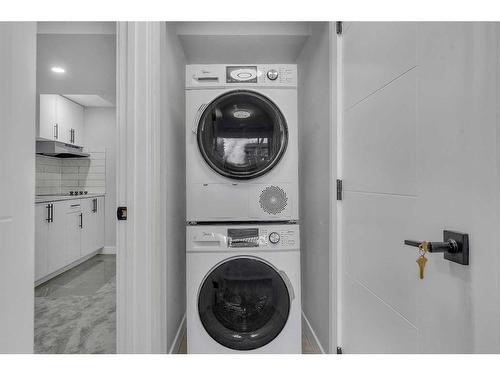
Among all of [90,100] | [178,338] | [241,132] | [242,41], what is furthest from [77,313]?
[90,100]

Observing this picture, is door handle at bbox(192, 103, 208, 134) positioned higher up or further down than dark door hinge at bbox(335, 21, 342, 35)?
further down

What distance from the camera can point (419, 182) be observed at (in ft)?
3.04

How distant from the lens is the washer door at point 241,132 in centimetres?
173

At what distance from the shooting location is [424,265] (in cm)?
84

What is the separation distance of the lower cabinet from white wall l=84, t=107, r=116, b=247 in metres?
0.17

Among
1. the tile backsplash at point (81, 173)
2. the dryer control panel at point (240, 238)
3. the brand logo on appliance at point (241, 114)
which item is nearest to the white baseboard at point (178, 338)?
the dryer control panel at point (240, 238)

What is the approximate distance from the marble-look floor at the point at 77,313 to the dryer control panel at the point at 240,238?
39.6 inches

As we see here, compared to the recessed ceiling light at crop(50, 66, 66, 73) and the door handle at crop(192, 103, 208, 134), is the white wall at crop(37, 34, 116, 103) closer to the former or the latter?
the recessed ceiling light at crop(50, 66, 66, 73)

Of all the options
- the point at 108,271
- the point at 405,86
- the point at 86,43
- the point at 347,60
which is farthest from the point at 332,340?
the point at 108,271

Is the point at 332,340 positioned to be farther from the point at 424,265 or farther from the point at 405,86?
the point at 405,86

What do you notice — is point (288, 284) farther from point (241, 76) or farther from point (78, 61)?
point (78, 61)

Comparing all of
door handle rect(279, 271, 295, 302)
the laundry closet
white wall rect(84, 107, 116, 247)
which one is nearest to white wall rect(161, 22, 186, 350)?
the laundry closet

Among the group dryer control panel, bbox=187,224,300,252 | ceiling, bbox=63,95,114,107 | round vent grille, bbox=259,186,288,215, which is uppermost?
ceiling, bbox=63,95,114,107

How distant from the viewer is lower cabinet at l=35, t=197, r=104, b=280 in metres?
3.29
